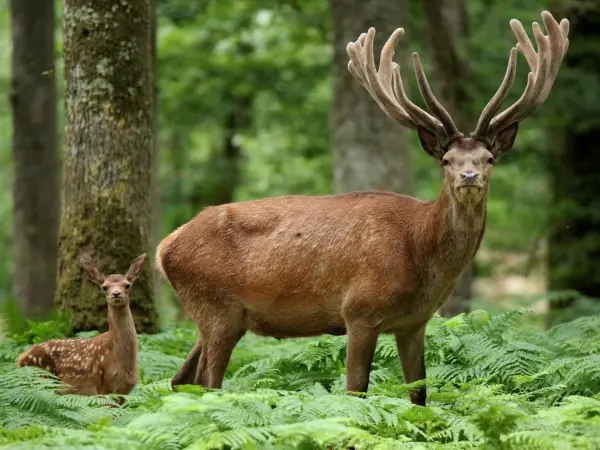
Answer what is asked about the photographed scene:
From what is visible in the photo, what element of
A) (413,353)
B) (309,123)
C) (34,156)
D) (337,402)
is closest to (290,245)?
(413,353)

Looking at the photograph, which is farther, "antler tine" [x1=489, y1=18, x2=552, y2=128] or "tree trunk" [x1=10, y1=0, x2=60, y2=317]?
"tree trunk" [x1=10, y1=0, x2=60, y2=317]

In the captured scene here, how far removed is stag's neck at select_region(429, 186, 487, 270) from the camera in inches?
273

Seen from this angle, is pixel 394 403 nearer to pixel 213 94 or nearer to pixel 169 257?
pixel 169 257

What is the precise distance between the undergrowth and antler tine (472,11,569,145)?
1659 millimetres

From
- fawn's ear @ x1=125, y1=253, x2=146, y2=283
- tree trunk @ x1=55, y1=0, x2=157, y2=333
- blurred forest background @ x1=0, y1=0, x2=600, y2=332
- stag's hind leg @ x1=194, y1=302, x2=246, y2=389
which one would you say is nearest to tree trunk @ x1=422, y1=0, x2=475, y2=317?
blurred forest background @ x1=0, y1=0, x2=600, y2=332

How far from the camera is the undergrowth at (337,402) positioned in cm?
500

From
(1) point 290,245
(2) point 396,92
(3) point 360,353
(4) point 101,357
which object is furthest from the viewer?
(4) point 101,357

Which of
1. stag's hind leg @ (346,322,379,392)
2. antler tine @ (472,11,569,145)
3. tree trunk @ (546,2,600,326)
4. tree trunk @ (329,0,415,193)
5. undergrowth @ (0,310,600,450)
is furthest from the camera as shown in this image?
tree trunk @ (546,2,600,326)

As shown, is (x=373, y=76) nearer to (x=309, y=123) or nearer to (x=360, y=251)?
(x=360, y=251)

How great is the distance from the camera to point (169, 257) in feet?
24.6

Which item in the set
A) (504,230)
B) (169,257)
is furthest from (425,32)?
(169,257)

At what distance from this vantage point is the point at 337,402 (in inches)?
221

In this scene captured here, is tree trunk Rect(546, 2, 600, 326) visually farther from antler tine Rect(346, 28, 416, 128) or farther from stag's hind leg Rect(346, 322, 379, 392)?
stag's hind leg Rect(346, 322, 379, 392)

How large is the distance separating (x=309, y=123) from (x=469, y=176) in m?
12.5
